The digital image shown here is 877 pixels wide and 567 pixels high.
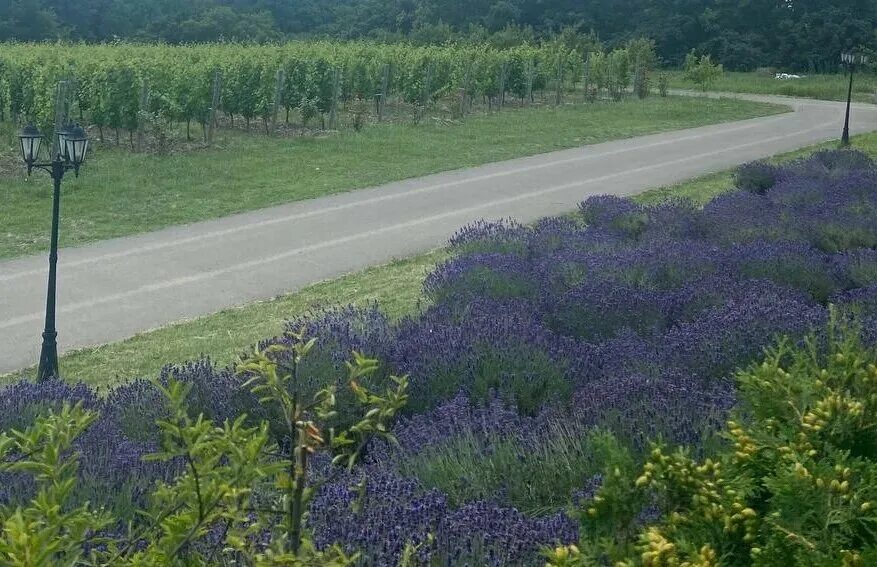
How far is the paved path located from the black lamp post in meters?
0.69

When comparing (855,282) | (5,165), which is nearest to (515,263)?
(855,282)

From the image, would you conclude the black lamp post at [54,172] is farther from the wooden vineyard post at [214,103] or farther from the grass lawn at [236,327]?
the wooden vineyard post at [214,103]

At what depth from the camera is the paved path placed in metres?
9.83

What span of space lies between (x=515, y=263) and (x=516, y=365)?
2845mm

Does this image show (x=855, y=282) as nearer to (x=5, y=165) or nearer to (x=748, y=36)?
(x=5, y=165)

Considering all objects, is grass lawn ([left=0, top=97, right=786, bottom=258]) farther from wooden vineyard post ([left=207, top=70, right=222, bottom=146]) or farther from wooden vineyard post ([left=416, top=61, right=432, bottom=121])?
wooden vineyard post ([left=416, top=61, right=432, bottom=121])

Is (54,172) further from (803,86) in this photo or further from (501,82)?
(803,86)

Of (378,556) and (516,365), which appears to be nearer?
(378,556)

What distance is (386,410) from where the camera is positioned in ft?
8.26

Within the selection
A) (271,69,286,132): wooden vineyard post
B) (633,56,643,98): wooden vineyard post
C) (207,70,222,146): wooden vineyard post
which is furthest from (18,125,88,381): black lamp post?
(633,56,643,98): wooden vineyard post

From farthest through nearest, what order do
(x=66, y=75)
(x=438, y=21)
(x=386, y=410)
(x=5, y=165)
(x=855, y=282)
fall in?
(x=438, y=21)
(x=66, y=75)
(x=5, y=165)
(x=855, y=282)
(x=386, y=410)

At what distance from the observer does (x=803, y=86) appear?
46188mm

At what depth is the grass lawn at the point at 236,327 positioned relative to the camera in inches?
325

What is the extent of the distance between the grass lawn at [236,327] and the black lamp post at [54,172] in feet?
0.79
